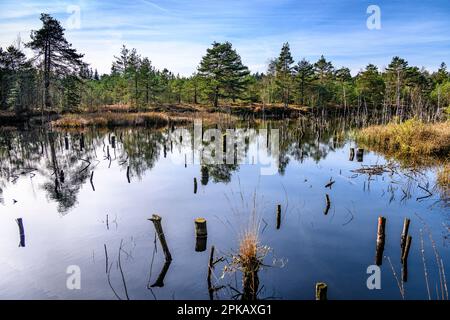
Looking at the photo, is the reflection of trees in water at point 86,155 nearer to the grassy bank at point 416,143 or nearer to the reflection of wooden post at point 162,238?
the grassy bank at point 416,143

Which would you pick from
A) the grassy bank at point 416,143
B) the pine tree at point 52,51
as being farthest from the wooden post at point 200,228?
the pine tree at point 52,51

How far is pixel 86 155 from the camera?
26.7 meters

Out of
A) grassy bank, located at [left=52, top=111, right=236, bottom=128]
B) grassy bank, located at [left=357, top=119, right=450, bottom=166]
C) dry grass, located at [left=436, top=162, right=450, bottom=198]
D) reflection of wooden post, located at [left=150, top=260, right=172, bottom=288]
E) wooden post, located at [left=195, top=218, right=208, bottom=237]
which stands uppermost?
grassy bank, located at [left=52, top=111, right=236, bottom=128]

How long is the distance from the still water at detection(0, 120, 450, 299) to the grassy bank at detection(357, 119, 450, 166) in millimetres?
2899

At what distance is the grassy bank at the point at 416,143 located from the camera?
23.8 m

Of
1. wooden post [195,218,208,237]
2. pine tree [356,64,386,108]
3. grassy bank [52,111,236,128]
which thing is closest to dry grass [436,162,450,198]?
wooden post [195,218,208,237]

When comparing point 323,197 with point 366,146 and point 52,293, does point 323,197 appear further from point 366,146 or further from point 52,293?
point 366,146

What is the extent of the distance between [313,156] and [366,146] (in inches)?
273

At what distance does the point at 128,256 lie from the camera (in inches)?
389

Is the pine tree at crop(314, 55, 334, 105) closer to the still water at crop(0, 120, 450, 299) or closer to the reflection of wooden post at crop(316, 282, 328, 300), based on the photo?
the still water at crop(0, 120, 450, 299)

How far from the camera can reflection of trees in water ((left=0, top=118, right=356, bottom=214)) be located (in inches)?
748

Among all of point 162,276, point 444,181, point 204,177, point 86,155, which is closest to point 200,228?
point 162,276

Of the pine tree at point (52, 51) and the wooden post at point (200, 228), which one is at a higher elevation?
the pine tree at point (52, 51)

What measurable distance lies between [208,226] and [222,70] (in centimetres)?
6125
